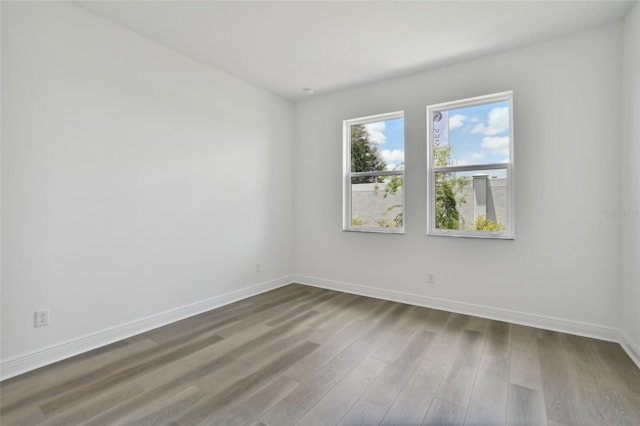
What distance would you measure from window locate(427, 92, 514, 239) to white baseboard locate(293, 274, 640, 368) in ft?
2.58

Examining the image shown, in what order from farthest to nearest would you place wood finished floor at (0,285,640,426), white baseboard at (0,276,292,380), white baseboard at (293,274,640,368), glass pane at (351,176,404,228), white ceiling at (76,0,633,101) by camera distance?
glass pane at (351,176,404,228) < white baseboard at (293,274,640,368) < white ceiling at (76,0,633,101) < white baseboard at (0,276,292,380) < wood finished floor at (0,285,640,426)

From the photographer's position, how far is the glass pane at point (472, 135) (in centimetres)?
320

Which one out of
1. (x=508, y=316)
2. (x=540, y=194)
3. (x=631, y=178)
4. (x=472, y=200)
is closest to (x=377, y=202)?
(x=472, y=200)

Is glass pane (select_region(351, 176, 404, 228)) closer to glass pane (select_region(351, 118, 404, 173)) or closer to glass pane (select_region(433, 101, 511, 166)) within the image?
glass pane (select_region(351, 118, 404, 173))

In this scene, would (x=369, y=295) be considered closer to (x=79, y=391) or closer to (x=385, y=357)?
(x=385, y=357)

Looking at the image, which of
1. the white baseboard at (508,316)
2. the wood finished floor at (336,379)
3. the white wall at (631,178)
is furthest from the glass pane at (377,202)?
the white wall at (631,178)

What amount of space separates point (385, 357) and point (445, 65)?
315 centimetres

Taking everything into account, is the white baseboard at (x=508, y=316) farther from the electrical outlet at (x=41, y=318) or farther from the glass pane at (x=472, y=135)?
the electrical outlet at (x=41, y=318)

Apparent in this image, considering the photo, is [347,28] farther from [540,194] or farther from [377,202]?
[540,194]

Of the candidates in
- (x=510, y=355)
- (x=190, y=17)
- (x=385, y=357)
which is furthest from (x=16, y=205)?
(x=510, y=355)

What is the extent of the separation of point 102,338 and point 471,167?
→ 3930mm

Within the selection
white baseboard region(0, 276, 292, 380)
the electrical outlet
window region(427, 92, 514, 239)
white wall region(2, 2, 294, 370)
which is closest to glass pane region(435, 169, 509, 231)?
window region(427, 92, 514, 239)

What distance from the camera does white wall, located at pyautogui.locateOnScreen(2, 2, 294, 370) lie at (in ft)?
7.01

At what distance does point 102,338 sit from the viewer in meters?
2.54
